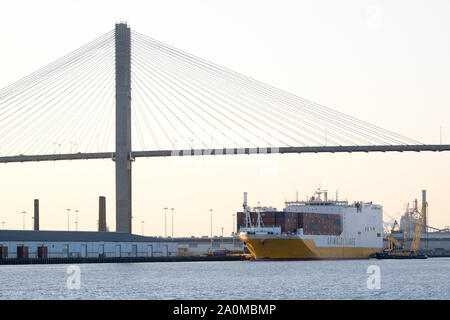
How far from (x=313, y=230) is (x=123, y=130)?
104 feet

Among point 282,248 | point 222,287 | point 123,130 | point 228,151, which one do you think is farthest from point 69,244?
point 222,287

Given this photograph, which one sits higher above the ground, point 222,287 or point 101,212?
point 101,212

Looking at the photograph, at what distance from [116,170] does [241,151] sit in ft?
42.8

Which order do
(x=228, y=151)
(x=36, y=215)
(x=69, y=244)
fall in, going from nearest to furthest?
(x=228, y=151) → (x=69, y=244) → (x=36, y=215)

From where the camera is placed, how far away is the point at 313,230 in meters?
116

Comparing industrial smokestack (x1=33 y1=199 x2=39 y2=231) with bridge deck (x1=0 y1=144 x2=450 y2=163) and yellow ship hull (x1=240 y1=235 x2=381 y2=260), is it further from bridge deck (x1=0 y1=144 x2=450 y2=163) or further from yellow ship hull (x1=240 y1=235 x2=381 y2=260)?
yellow ship hull (x1=240 y1=235 x2=381 y2=260)

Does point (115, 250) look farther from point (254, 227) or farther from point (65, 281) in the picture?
point (65, 281)

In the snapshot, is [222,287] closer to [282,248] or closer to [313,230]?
[282,248]

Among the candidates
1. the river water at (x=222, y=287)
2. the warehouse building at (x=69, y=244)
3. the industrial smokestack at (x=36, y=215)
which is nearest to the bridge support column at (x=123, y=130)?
the warehouse building at (x=69, y=244)

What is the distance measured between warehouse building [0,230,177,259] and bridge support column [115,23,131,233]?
20.0 feet

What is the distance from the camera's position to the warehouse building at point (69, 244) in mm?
100625

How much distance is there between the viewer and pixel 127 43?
96188mm

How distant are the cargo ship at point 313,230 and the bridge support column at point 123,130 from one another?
18.6 meters

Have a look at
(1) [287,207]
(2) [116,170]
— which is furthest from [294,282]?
(1) [287,207]
